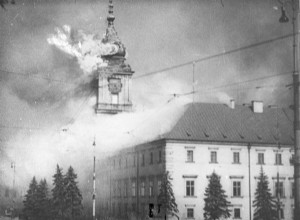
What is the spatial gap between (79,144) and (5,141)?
655cm

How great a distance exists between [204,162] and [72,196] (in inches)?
384

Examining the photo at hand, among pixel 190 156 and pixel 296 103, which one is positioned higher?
pixel 296 103

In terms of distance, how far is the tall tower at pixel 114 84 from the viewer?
44741 mm

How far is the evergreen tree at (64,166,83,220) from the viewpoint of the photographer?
40.3 m

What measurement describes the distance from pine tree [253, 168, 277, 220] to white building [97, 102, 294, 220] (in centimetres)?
159

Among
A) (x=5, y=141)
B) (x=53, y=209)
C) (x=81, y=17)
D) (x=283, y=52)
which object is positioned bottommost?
(x=53, y=209)

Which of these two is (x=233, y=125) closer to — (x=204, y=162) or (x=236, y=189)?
(x=204, y=162)

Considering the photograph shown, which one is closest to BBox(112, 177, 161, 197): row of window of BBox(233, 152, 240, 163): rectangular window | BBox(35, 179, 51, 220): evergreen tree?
BBox(233, 152, 240, 163): rectangular window

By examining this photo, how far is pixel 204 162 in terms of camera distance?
43188 mm

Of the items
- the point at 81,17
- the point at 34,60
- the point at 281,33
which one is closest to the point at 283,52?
the point at 281,33

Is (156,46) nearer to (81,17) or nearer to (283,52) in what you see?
(81,17)

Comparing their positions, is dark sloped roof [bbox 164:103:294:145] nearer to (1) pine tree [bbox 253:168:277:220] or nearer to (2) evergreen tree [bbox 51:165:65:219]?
(1) pine tree [bbox 253:168:277:220]

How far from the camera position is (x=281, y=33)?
102 feet

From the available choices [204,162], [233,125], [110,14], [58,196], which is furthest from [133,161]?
[110,14]
